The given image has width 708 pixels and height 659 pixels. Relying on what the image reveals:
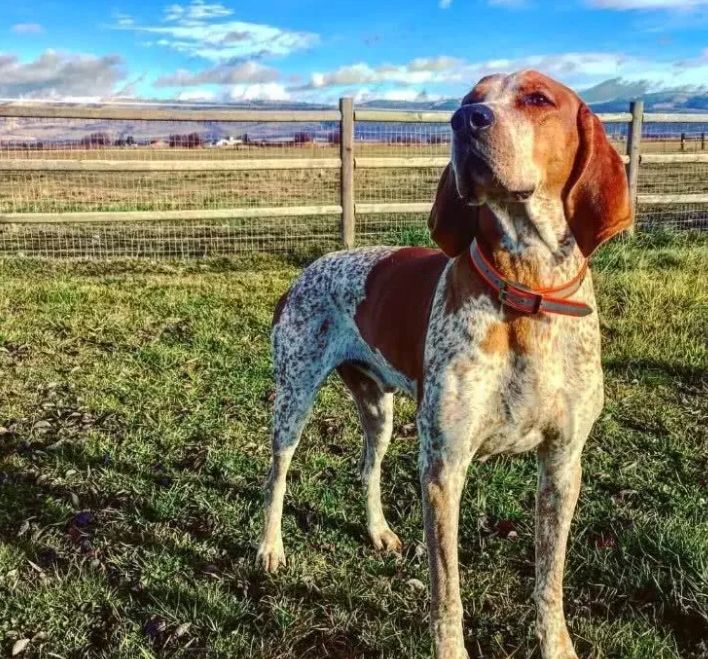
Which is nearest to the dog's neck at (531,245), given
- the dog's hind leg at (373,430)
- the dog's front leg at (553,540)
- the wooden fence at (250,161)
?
the dog's front leg at (553,540)

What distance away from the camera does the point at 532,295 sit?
2.43 meters

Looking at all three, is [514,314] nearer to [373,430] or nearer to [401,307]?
[401,307]

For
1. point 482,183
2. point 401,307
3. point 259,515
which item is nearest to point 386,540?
point 259,515

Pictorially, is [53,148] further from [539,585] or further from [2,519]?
[539,585]

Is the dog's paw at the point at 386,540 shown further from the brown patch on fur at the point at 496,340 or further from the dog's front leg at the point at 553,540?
the brown patch on fur at the point at 496,340

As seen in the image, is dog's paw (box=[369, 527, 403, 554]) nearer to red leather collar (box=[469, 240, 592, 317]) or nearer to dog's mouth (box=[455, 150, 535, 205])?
red leather collar (box=[469, 240, 592, 317])

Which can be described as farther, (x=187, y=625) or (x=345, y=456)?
(x=345, y=456)

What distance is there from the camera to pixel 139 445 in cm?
466

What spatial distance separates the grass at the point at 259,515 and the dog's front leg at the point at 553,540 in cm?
11

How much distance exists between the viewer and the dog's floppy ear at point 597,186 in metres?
2.37

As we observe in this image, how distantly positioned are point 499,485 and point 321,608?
1307 mm

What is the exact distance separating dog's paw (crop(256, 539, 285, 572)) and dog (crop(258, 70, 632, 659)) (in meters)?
0.98

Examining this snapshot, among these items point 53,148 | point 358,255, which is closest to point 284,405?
point 358,255

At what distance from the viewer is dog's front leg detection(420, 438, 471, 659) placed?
2611mm
